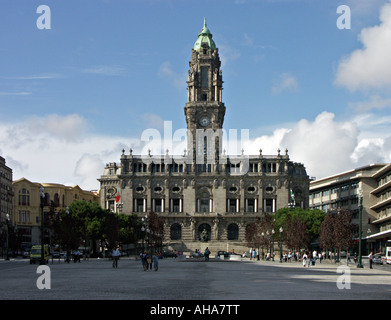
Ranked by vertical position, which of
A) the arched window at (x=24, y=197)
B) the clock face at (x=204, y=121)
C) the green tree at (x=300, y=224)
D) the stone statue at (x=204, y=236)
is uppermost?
the clock face at (x=204, y=121)

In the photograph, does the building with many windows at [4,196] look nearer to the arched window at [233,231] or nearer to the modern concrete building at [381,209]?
the arched window at [233,231]

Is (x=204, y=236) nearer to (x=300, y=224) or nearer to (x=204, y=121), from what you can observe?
(x=204, y=121)

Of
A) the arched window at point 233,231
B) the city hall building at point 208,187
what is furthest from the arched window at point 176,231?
the arched window at point 233,231

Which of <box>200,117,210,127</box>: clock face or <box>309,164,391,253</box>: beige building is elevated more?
<box>200,117,210,127</box>: clock face

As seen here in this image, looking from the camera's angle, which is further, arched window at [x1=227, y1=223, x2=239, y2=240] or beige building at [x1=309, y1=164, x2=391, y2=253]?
arched window at [x1=227, y1=223, x2=239, y2=240]

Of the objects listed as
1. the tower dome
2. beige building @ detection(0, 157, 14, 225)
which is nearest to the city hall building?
the tower dome

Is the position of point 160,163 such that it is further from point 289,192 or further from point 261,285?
point 261,285

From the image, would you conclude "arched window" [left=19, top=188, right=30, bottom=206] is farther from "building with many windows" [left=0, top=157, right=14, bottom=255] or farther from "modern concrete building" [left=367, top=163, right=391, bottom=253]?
"modern concrete building" [left=367, top=163, right=391, bottom=253]

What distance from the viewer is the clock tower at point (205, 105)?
174750 millimetres

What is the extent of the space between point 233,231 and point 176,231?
13.8 m

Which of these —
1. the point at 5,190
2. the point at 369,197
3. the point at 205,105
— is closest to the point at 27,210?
the point at 5,190

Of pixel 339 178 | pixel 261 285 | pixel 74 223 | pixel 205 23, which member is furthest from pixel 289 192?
pixel 261 285

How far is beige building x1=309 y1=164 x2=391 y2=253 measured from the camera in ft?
464
